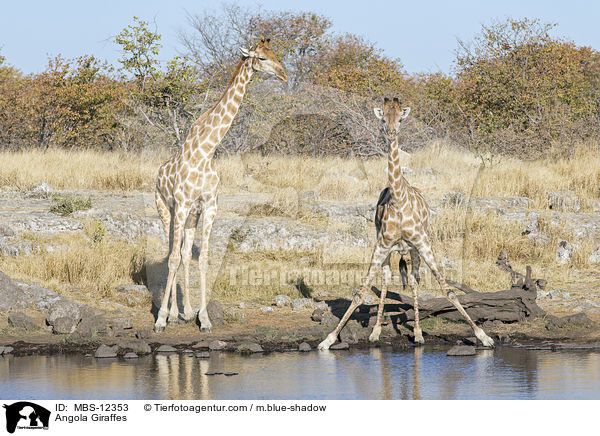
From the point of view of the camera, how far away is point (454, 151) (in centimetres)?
2417

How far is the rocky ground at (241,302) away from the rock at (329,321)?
0.11m

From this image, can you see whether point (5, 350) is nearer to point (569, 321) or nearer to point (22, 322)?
point (22, 322)

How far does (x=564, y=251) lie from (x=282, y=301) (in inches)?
227

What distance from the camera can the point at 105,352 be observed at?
9.33 m

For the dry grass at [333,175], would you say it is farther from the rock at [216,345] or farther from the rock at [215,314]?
the rock at [216,345]

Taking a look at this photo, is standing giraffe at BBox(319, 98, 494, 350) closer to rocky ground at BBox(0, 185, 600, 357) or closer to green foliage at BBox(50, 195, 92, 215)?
rocky ground at BBox(0, 185, 600, 357)

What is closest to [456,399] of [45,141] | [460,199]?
[460,199]

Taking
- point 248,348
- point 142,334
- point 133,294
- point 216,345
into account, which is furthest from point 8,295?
point 248,348

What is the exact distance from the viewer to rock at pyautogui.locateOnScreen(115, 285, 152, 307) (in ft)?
41.1

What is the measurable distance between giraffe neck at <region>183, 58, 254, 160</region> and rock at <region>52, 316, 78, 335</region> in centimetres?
274

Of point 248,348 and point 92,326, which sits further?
point 92,326

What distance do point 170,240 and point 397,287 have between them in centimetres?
428

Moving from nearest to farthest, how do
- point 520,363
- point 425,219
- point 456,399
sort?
point 456,399 < point 520,363 < point 425,219

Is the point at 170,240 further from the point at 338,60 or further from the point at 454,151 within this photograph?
the point at 338,60
